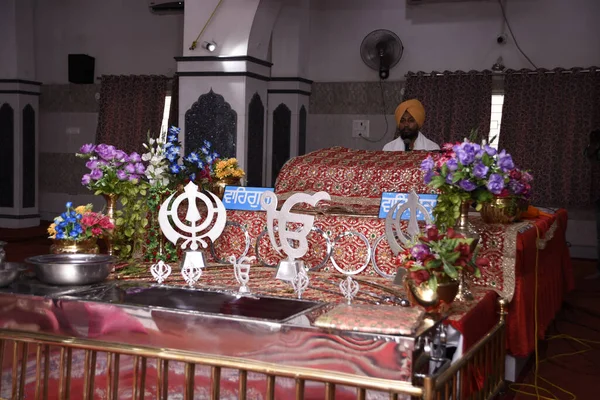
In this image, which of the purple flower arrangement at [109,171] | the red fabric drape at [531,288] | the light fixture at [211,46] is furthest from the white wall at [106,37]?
the red fabric drape at [531,288]

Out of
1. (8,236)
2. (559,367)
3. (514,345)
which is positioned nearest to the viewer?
(514,345)

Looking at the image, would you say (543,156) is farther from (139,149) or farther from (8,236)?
(8,236)

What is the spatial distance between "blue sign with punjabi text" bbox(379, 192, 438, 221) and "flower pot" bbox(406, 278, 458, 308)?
39.9 inches

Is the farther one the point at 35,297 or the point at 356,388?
the point at 35,297

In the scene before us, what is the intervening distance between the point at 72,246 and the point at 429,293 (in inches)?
82.2

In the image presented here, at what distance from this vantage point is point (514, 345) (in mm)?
4074

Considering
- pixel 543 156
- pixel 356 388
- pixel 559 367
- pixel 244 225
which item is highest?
pixel 543 156

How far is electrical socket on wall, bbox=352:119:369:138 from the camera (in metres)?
10.1

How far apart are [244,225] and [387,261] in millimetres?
1008

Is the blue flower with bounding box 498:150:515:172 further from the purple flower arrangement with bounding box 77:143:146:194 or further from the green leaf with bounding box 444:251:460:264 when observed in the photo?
the purple flower arrangement with bounding box 77:143:146:194

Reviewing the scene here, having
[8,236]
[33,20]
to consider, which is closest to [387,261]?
A: [8,236]

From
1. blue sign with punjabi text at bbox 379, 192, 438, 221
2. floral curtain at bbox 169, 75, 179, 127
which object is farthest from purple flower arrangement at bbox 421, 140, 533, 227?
floral curtain at bbox 169, 75, 179, 127

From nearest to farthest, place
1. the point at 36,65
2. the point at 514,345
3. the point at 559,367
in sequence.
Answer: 1. the point at 514,345
2. the point at 559,367
3. the point at 36,65

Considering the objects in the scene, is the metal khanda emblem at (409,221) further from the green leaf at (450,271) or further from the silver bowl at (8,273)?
the silver bowl at (8,273)
